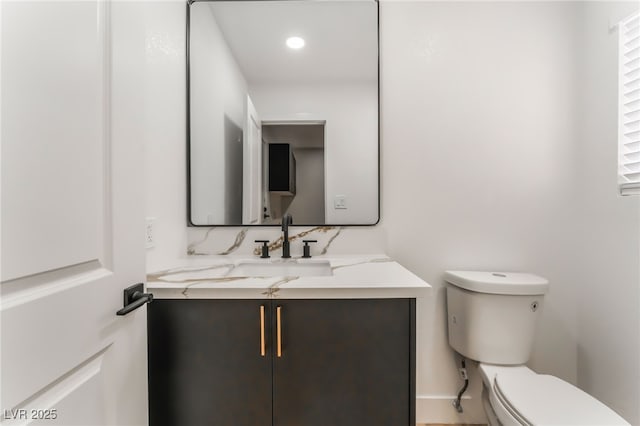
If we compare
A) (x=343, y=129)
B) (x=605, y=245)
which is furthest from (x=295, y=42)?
(x=605, y=245)

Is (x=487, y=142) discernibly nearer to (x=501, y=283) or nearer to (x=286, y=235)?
(x=501, y=283)

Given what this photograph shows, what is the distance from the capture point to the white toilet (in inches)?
44.7

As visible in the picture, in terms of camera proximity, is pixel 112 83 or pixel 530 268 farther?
pixel 530 268

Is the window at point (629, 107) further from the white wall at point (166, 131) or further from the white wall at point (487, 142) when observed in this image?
the white wall at point (166, 131)

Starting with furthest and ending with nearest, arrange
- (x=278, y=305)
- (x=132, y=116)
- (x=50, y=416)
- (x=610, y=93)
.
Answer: (x=610, y=93)
(x=278, y=305)
(x=132, y=116)
(x=50, y=416)

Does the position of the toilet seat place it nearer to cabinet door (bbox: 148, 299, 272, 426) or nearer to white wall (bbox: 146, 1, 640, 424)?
white wall (bbox: 146, 1, 640, 424)

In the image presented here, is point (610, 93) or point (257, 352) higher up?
point (610, 93)

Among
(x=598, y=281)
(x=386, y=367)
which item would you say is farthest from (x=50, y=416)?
(x=598, y=281)

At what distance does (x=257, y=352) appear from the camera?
89 cm

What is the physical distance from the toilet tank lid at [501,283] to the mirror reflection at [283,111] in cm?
49

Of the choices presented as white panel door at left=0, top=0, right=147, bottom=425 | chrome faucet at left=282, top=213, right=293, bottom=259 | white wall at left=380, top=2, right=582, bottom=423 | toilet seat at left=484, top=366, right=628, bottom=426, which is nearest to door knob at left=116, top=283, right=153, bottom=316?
white panel door at left=0, top=0, right=147, bottom=425

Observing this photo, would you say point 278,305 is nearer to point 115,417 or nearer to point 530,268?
point 115,417

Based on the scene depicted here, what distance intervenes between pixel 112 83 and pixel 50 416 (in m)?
0.66

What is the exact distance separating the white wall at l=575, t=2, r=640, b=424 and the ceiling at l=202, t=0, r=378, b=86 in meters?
1.04
